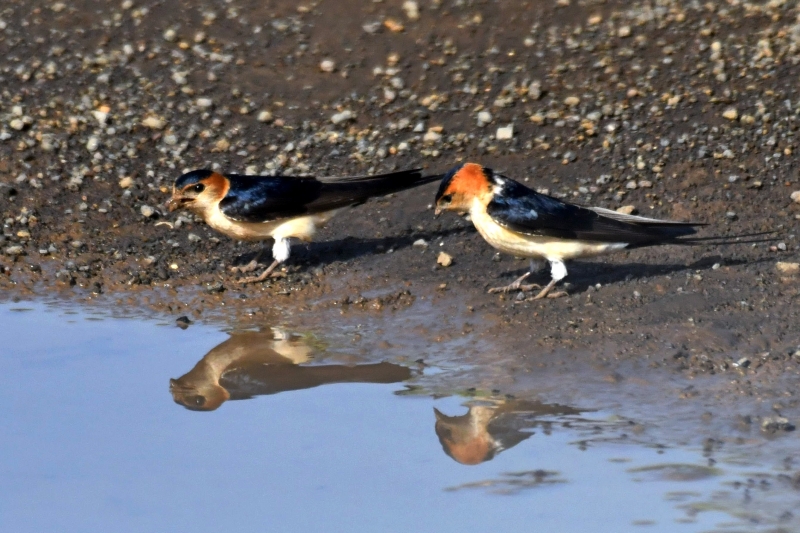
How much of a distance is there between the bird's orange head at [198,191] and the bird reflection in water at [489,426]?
264 cm

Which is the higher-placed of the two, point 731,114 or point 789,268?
point 731,114

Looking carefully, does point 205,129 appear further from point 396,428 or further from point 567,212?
point 396,428

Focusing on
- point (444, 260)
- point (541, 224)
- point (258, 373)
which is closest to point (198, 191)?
point (444, 260)

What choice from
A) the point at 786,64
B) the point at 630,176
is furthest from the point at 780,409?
the point at 786,64

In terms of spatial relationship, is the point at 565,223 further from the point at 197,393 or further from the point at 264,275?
the point at 197,393

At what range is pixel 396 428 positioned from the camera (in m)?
4.86

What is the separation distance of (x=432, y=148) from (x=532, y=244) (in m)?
2.49

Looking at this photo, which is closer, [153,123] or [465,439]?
[465,439]

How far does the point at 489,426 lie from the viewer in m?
4.88

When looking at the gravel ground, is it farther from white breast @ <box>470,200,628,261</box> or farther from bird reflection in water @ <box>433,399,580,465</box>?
bird reflection in water @ <box>433,399,580,465</box>

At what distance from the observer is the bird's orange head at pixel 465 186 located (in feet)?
21.9

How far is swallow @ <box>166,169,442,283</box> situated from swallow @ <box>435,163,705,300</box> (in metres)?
0.68

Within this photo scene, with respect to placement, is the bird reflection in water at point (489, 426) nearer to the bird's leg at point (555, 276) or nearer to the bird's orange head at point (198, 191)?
the bird's leg at point (555, 276)

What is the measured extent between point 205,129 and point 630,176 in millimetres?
3401
